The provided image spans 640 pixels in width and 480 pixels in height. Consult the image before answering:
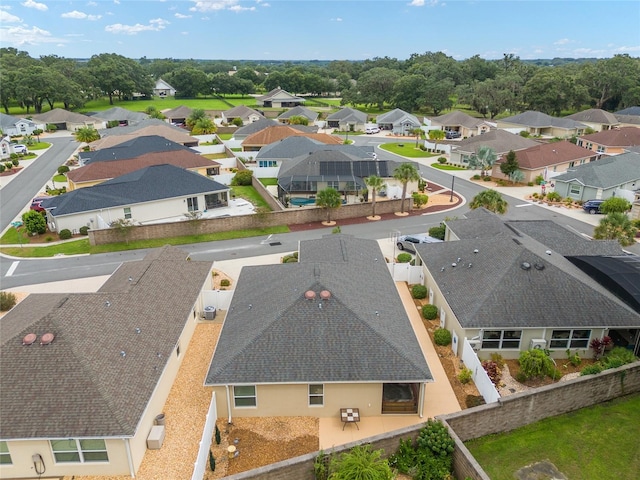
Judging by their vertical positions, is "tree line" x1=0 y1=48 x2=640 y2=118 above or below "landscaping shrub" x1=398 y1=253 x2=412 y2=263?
above

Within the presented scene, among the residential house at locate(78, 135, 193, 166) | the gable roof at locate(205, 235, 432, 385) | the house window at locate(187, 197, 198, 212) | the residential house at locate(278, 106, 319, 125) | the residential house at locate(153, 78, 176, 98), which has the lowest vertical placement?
the house window at locate(187, 197, 198, 212)

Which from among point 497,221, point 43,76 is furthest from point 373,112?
point 497,221

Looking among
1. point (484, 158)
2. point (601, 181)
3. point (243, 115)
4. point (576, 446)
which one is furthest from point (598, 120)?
point (576, 446)

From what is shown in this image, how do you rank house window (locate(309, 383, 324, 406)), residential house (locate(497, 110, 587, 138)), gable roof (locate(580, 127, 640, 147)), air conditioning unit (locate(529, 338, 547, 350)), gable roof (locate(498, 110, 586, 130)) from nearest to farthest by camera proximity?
house window (locate(309, 383, 324, 406)), air conditioning unit (locate(529, 338, 547, 350)), gable roof (locate(580, 127, 640, 147)), residential house (locate(497, 110, 587, 138)), gable roof (locate(498, 110, 586, 130))

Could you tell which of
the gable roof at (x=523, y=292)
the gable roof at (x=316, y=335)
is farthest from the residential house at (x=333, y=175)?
the gable roof at (x=316, y=335)

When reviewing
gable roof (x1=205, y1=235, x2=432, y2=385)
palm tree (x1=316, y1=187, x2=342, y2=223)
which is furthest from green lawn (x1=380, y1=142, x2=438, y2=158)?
gable roof (x1=205, y1=235, x2=432, y2=385)

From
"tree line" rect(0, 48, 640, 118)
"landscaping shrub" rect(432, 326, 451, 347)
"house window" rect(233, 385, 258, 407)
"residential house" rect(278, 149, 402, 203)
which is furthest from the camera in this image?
"tree line" rect(0, 48, 640, 118)

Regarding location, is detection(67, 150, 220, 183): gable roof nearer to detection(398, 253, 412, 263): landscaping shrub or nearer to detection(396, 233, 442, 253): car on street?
detection(396, 233, 442, 253): car on street

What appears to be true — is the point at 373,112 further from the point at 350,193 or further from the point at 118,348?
the point at 118,348

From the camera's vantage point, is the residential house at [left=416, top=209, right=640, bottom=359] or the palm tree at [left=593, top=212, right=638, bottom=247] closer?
the residential house at [left=416, top=209, right=640, bottom=359]
